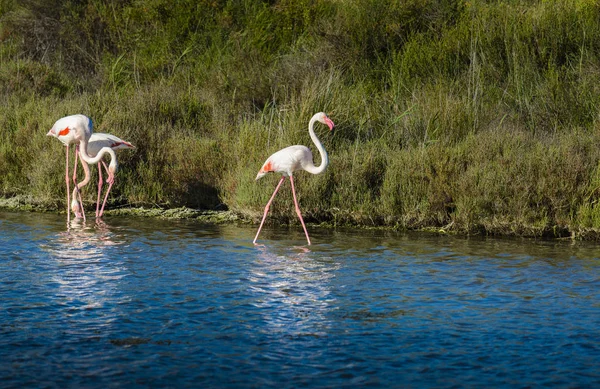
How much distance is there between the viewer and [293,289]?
7.50 m

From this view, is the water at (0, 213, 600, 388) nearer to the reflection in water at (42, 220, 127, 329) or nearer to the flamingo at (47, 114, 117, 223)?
the reflection in water at (42, 220, 127, 329)

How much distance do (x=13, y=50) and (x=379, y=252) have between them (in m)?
15.8

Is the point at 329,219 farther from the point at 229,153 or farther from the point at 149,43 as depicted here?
the point at 149,43

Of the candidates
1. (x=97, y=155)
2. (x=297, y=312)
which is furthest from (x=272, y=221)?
(x=297, y=312)

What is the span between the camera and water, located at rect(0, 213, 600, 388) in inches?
211

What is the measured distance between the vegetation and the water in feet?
2.53

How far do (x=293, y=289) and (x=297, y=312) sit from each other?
0.78 meters

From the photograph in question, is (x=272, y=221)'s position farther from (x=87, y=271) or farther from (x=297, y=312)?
(x=297, y=312)

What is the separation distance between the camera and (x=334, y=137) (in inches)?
502

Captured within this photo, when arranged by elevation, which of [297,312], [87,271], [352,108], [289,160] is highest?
[352,108]

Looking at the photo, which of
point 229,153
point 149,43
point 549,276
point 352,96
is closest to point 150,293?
point 549,276

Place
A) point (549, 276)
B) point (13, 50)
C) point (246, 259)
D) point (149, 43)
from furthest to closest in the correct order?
point (13, 50) < point (149, 43) < point (246, 259) < point (549, 276)

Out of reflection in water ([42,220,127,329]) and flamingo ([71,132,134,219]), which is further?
flamingo ([71,132,134,219])

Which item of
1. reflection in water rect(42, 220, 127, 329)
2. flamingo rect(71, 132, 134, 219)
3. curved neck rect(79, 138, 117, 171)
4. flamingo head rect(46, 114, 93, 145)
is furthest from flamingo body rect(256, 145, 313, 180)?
flamingo head rect(46, 114, 93, 145)
